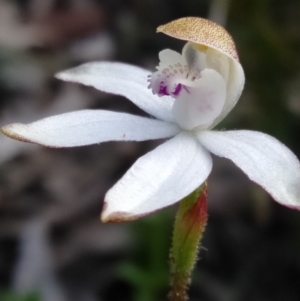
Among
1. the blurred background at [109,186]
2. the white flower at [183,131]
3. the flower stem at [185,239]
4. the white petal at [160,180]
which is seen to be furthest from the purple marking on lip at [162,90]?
the blurred background at [109,186]

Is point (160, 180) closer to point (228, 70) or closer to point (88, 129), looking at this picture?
point (88, 129)

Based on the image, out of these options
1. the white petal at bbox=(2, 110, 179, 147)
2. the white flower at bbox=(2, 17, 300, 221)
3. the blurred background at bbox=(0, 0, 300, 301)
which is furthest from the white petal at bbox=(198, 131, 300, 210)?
the blurred background at bbox=(0, 0, 300, 301)

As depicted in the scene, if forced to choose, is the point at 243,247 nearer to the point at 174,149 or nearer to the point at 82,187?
the point at 82,187

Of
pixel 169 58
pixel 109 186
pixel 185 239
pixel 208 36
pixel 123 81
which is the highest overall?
pixel 208 36

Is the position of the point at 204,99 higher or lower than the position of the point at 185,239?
higher

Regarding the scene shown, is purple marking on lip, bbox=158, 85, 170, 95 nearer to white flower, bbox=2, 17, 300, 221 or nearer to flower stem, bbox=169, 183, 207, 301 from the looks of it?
white flower, bbox=2, 17, 300, 221

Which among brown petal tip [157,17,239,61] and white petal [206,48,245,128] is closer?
brown petal tip [157,17,239,61]

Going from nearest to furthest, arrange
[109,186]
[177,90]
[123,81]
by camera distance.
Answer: [177,90]
[123,81]
[109,186]

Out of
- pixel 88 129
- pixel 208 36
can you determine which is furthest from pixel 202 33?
pixel 88 129
